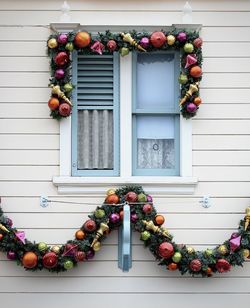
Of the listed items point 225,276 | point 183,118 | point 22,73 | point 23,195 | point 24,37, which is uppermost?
point 24,37

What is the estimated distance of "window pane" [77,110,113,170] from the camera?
5395mm

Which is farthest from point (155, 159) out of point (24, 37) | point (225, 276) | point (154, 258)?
point (24, 37)

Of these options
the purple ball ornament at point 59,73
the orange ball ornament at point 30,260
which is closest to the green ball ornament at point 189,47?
the purple ball ornament at point 59,73

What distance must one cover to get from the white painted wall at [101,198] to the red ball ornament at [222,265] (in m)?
0.25

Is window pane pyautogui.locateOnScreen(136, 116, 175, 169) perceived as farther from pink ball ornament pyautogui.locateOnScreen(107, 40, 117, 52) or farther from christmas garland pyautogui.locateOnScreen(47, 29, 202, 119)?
pink ball ornament pyautogui.locateOnScreen(107, 40, 117, 52)

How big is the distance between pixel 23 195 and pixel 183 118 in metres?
1.65

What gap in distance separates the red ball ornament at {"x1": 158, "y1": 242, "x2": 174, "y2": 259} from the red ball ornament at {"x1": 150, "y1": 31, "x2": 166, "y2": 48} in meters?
1.80

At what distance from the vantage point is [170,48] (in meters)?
5.32

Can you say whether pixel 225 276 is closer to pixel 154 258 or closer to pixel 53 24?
pixel 154 258

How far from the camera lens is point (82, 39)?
5176 millimetres

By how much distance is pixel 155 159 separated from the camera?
17.9 ft

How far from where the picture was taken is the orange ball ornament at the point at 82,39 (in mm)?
5180

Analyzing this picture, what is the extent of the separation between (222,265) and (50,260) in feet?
4.98

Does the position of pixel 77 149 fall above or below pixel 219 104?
below
